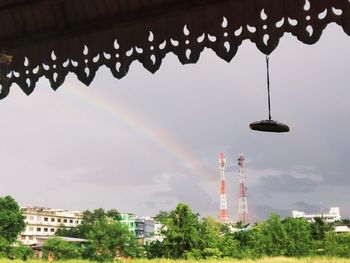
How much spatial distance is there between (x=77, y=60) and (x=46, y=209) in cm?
5351

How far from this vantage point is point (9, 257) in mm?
22078

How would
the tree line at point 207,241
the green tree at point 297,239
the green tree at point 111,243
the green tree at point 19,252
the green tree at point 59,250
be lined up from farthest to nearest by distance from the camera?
1. the green tree at point 59,250
2. the green tree at point 111,243
3. the green tree at point 19,252
4. the tree line at point 207,241
5. the green tree at point 297,239

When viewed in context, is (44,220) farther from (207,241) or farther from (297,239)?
(297,239)

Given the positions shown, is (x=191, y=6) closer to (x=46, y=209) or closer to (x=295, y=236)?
(x=295, y=236)

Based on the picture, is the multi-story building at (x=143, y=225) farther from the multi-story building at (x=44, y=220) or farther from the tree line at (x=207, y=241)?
the tree line at (x=207, y=241)

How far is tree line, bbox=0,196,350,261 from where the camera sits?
66.5 feet

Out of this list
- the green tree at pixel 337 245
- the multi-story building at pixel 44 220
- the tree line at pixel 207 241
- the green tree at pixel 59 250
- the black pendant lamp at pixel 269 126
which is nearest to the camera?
the black pendant lamp at pixel 269 126

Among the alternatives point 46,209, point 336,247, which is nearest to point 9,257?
point 336,247

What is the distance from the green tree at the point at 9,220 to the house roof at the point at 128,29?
74.7ft

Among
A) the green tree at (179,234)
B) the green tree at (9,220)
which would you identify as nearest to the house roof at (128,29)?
the green tree at (179,234)

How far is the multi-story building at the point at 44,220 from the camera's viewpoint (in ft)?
153

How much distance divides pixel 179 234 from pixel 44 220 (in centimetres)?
3287

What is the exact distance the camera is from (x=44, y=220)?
50156mm

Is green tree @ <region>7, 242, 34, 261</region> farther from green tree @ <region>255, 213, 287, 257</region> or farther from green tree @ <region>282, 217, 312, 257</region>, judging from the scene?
green tree @ <region>282, 217, 312, 257</region>
